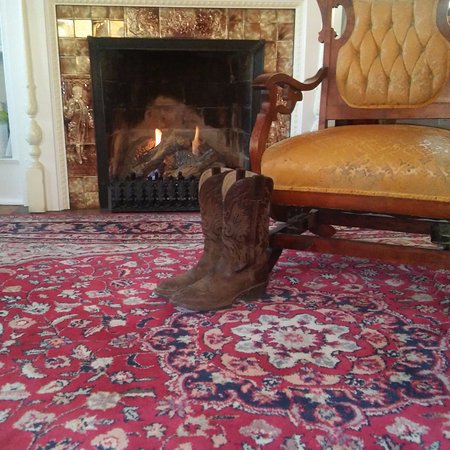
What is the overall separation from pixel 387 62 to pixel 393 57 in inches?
1.0

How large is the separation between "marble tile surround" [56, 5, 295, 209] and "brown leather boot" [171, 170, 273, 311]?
58.0 inches

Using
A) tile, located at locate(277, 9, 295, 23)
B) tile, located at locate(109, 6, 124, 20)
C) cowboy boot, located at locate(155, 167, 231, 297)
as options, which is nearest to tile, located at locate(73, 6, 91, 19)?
tile, located at locate(109, 6, 124, 20)

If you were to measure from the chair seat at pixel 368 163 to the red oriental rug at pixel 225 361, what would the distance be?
0.33 metres

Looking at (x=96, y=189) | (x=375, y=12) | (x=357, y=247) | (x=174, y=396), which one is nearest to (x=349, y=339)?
(x=357, y=247)

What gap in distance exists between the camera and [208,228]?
1429 millimetres

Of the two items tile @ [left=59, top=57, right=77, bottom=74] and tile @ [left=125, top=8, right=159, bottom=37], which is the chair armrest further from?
tile @ [left=59, top=57, right=77, bottom=74]

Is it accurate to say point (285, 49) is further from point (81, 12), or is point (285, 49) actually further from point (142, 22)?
point (81, 12)

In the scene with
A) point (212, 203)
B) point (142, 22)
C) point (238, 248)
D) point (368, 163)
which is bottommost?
point (238, 248)

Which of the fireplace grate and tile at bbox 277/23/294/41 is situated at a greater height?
tile at bbox 277/23/294/41

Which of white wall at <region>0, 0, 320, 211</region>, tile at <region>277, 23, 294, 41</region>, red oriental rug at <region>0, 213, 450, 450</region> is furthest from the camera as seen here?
tile at <region>277, 23, 294, 41</region>

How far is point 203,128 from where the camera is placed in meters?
3.04

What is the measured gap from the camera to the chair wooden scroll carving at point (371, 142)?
4.17 ft

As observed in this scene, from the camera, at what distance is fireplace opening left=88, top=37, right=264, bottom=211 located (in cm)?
264

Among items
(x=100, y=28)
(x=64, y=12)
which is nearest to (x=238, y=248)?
(x=100, y=28)
